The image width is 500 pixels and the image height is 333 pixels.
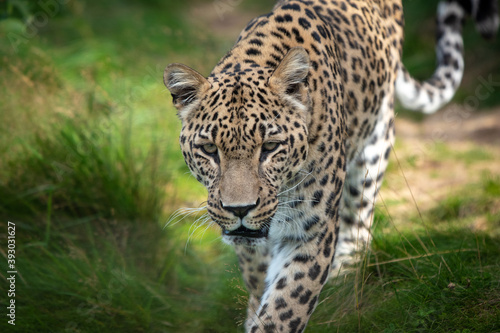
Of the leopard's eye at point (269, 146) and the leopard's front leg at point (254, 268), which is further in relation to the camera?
the leopard's front leg at point (254, 268)

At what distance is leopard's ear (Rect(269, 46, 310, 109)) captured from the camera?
4086mm

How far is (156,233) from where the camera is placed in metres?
6.50

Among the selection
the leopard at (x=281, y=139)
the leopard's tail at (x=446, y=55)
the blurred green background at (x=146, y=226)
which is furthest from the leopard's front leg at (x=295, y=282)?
the leopard's tail at (x=446, y=55)

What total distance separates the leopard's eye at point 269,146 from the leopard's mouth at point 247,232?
520mm

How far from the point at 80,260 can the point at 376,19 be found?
11.8 ft

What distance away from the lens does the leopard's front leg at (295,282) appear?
419 centimetres

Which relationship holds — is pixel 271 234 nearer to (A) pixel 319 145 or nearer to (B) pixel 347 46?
(A) pixel 319 145

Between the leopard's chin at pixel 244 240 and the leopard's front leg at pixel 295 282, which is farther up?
the leopard's chin at pixel 244 240

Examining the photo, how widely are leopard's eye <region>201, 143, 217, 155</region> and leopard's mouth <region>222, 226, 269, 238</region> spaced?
0.53m

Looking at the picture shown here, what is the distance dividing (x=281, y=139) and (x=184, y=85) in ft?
2.69

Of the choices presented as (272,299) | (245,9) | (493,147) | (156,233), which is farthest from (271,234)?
(245,9)

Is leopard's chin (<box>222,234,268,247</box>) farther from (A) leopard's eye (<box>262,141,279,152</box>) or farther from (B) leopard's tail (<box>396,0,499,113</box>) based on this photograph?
(B) leopard's tail (<box>396,0,499,113</box>)

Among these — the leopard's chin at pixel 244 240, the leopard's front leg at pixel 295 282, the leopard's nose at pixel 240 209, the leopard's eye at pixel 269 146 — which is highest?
the leopard's eye at pixel 269 146

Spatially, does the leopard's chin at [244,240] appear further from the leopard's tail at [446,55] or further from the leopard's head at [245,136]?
the leopard's tail at [446,55]
